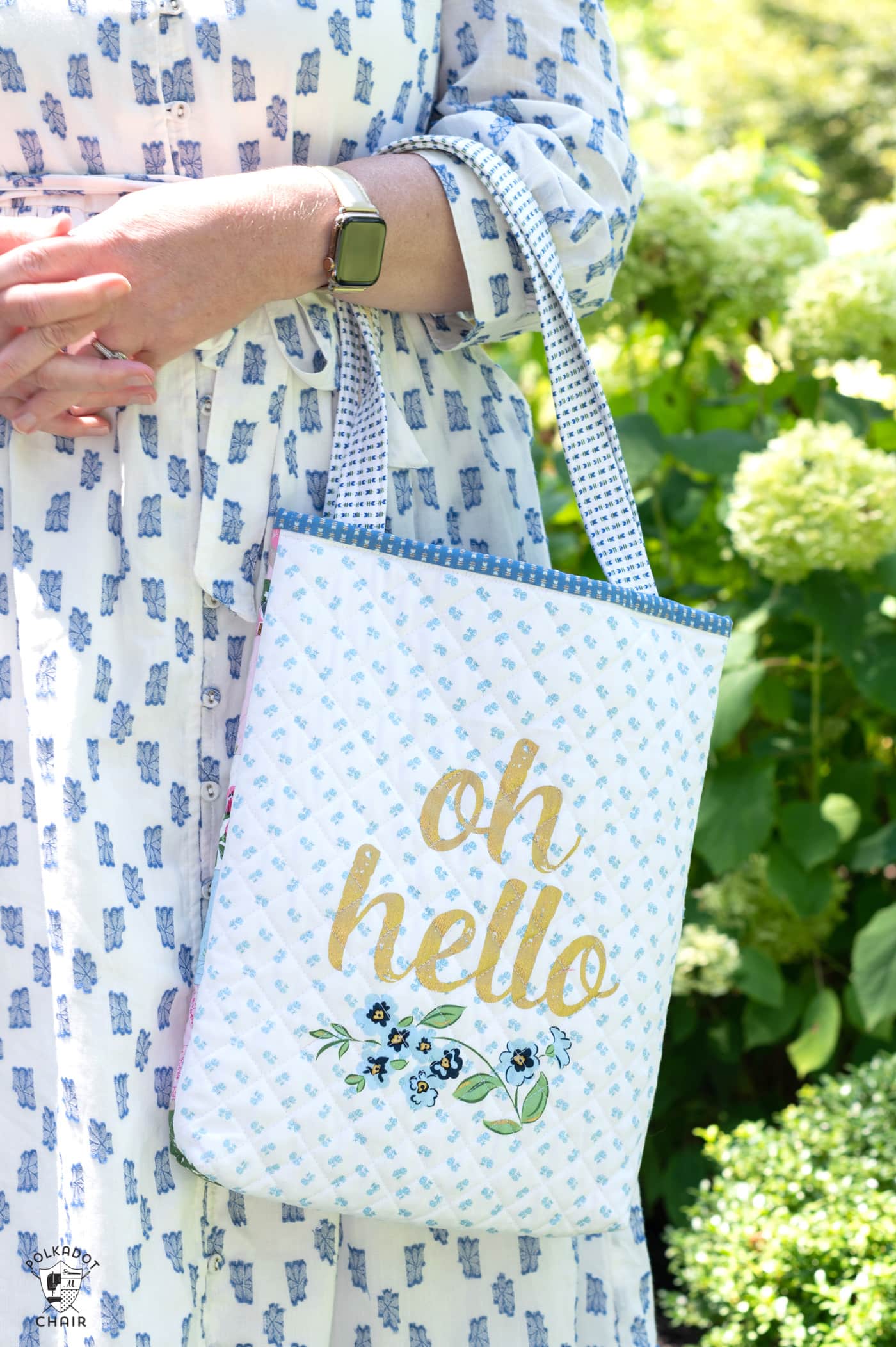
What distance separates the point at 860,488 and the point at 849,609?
0.62ft

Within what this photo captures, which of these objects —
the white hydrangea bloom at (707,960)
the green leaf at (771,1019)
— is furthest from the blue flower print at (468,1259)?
the green leaf at (771,1019)

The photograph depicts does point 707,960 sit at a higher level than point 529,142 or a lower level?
lower

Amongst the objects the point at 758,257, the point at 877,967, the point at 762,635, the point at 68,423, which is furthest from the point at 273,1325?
the point at 758,257

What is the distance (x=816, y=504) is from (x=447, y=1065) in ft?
3.82

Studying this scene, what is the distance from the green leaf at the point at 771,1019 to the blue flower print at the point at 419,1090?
1233 millimetres

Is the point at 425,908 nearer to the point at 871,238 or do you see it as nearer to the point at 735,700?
the point at 735,700

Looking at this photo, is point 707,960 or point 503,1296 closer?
point 503,1296

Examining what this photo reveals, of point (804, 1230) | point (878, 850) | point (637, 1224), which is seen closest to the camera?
point (637, 1224)

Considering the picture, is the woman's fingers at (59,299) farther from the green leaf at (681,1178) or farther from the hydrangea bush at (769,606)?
the green leaf at (681,1178)

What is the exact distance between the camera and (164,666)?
957mm

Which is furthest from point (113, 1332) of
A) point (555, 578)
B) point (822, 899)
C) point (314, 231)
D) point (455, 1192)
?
point (822, 899)

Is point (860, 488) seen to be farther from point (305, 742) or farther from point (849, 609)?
point (305, 742)

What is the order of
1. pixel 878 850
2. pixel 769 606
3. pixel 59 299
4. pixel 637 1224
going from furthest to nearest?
pixel 769 606
pixel 878 850
pixel 637 1224
pixel 59 299

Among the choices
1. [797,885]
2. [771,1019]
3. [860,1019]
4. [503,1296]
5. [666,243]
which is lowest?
[771,1019]
